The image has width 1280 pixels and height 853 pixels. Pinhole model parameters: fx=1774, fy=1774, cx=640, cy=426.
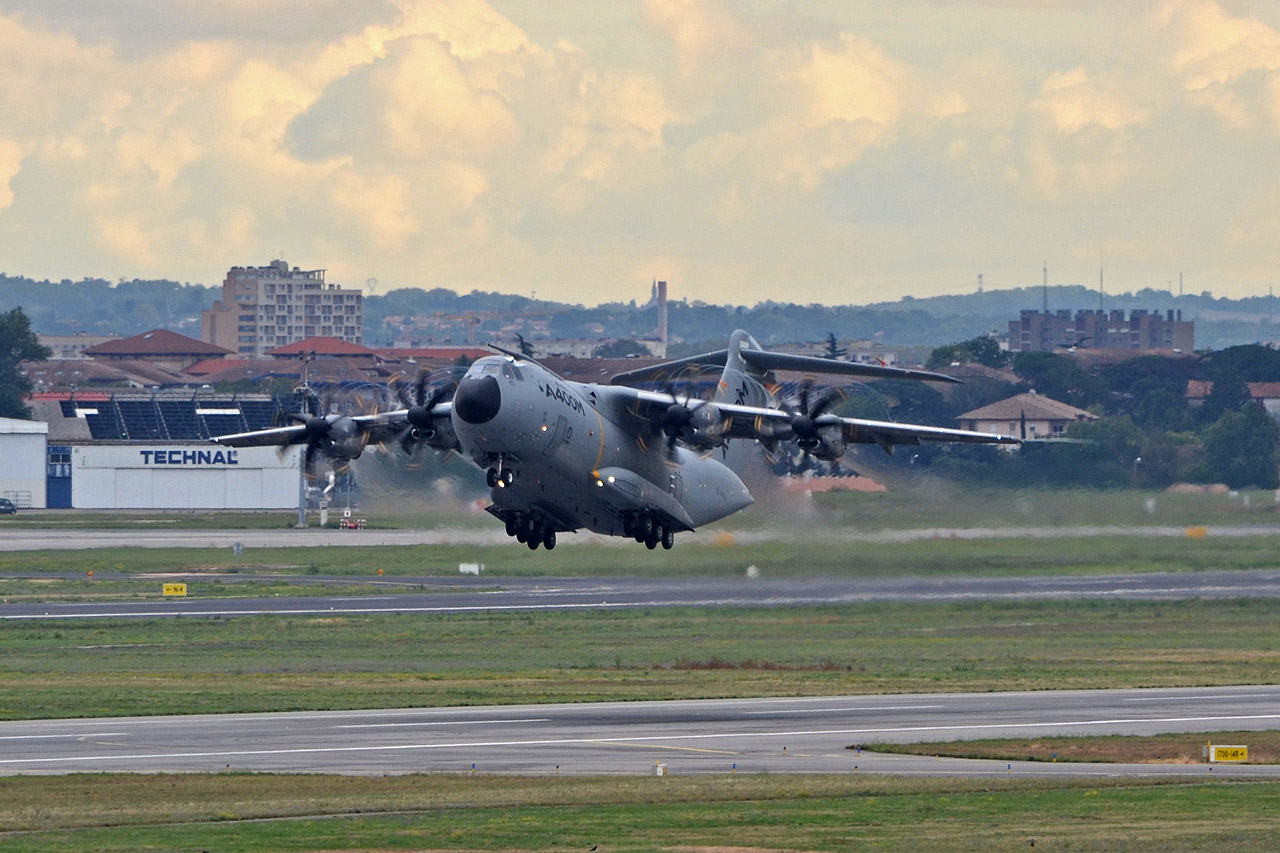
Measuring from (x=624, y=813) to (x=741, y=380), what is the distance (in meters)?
23.4

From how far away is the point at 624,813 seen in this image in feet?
109

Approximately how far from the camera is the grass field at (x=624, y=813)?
30.6 metres

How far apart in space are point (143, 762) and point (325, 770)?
14.2 feet

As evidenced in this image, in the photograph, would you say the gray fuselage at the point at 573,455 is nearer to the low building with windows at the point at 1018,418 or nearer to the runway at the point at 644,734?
the runway at the point at 644,734

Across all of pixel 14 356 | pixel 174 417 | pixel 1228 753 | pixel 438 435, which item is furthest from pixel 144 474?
pixel 1228 753

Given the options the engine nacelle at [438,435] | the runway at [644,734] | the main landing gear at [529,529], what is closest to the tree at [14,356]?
the engine nacelle at [438,435]

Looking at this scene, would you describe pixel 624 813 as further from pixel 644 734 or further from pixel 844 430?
pixel 844 430

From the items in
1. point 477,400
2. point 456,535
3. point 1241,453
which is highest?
point 477,400

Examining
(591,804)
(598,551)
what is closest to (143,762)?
(591,804)

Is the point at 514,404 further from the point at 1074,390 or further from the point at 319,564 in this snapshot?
the point at 1074,390

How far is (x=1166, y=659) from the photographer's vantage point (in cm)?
5944

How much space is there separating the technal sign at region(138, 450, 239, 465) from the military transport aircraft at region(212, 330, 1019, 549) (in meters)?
73.8

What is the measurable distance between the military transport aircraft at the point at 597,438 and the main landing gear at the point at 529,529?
40 mm

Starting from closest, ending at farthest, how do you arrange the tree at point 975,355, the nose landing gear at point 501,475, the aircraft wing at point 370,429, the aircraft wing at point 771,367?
the nose landing gear at point 501,475 < the aircraft wing at point 370,429 < the aircraft wing at point 771,367 < the tree at point 975,355
